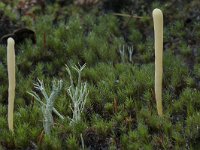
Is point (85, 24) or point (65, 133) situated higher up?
point (85, 24)

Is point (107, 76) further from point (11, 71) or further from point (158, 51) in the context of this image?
point (11, 71)

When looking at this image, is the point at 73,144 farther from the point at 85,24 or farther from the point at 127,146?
the point at 85,24

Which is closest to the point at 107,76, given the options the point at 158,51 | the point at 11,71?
the point at 158,51

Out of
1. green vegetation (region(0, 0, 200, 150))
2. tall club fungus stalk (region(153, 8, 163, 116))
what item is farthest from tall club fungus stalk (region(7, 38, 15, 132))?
tall club fungus stalk (region(153, 8, 163, 116))

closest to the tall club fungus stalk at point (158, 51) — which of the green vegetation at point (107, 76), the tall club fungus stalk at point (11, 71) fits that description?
the green vegetation at point (107, 76)

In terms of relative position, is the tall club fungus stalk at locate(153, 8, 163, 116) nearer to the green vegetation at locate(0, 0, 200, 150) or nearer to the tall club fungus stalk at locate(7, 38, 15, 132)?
the green vegetation at locate(0, 0, 200, 150)

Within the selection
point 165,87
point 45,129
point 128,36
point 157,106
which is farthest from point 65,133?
point 128,36

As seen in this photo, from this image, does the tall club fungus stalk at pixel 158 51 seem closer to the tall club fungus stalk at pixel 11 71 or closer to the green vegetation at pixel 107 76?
the green vegetation at pixel 107 76

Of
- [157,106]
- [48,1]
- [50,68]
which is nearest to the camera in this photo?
[157,106]
